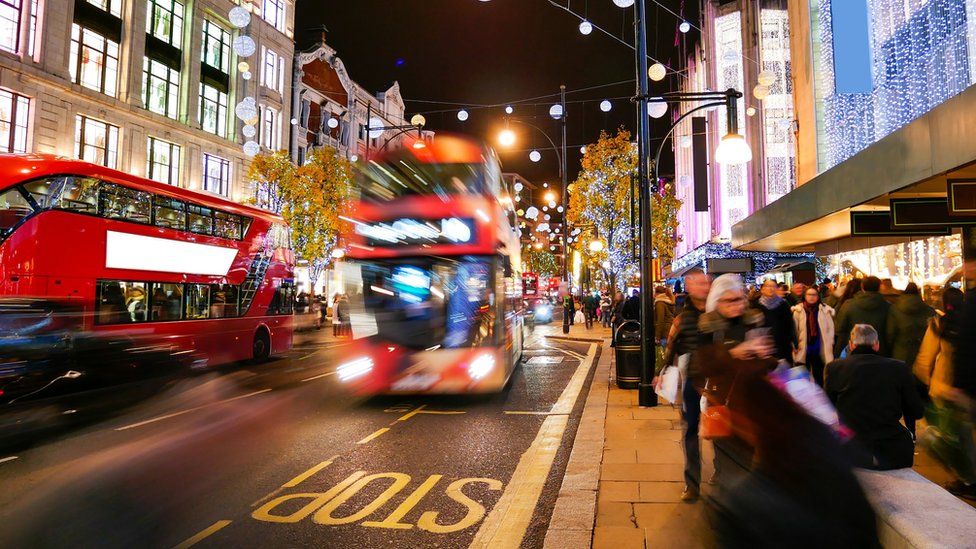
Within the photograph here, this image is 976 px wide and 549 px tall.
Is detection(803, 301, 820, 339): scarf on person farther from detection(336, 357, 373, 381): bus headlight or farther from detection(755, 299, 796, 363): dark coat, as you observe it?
detection(336, 357, 373, 381): bus headlight

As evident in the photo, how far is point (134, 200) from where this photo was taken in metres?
11.1

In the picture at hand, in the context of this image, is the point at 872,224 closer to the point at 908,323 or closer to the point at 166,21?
the point at 908,323

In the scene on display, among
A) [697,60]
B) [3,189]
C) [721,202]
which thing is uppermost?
Answer: [697,60]

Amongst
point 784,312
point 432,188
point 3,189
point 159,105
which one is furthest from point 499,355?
point 159,105

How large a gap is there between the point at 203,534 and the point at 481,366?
18.1ft

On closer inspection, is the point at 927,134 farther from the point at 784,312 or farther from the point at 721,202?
the point at 721,202

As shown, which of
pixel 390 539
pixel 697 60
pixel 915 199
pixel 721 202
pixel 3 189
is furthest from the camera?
pixel 697 60

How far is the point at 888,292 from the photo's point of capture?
7.28 meters

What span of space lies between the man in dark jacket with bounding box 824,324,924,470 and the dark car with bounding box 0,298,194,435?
9.59 m

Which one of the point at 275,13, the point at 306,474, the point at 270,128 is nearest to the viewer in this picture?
the point at 306,474

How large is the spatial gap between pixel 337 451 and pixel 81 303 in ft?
21.1

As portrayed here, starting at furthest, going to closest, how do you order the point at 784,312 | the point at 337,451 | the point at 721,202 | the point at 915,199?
1. the point at 721,202
2. the point at 915,199
3. the point at 337,451
4. the point at 784,312

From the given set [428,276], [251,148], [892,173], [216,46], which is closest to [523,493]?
[428,276]

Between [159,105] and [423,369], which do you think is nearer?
[423,369]
